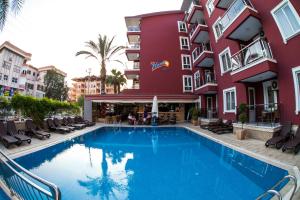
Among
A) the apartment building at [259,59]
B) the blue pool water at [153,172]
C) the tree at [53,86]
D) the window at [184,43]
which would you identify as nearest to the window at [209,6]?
the apartment building at [259,59]

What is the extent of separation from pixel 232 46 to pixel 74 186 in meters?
15.8

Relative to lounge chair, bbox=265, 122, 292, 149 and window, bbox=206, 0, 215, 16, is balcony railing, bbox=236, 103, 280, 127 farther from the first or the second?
window, bbox=206, 0, 215, 16

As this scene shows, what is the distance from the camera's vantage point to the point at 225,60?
57.6 ft

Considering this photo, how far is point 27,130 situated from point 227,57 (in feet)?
58.3

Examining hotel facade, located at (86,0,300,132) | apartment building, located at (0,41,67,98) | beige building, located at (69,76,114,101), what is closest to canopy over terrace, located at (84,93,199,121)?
hotel facade, located at (86,0,300,132)

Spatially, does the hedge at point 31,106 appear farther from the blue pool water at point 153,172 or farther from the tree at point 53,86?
the tree at point 53,86

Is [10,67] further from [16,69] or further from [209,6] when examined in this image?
[209,6]

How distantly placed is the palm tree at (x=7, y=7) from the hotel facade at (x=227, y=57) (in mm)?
13505

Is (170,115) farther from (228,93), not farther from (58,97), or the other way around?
(58,97)

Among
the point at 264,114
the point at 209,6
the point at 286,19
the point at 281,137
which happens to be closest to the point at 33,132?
the point at 281,137

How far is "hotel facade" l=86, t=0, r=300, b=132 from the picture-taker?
10656 mm

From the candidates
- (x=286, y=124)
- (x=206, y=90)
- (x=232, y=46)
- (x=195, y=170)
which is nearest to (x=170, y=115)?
(x=206, y=90)

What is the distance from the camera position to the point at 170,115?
82.2 ft

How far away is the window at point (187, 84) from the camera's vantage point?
27.6 meters
